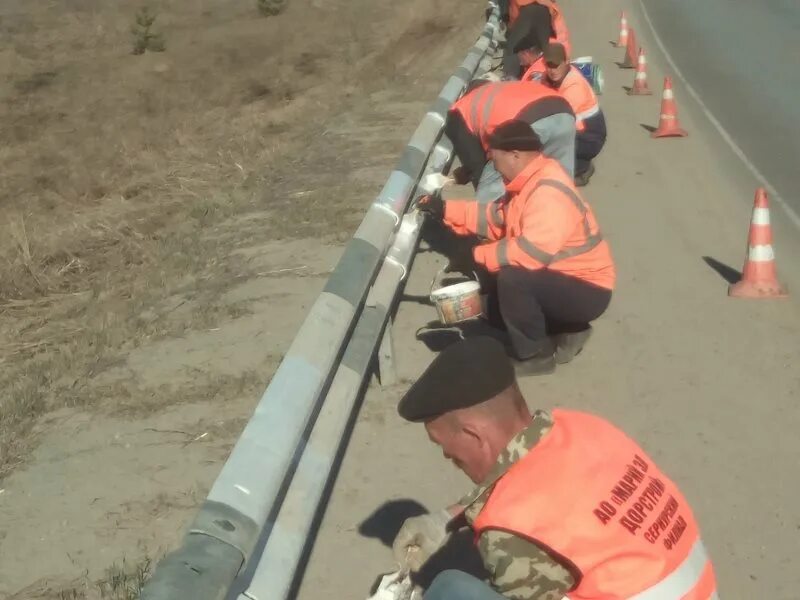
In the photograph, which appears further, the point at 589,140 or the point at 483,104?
the point at 589,140

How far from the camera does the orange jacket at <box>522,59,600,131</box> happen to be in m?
9.45

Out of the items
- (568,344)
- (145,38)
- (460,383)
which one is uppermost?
(460,383)

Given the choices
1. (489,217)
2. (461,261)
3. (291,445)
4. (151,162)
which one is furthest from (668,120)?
(291,445)

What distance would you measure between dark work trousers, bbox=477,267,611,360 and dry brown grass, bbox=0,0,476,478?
1844 mm

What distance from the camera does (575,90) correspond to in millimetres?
9555

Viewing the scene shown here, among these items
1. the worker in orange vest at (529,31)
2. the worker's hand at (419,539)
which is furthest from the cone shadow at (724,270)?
Answer: the worker's hand at (419,539)

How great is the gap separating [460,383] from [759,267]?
16.6 feet

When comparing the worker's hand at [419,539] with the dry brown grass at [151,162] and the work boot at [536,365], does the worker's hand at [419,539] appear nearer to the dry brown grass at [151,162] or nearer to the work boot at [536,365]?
the dry brown grass at [151,162]

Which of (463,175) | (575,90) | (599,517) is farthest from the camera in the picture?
(575,90)

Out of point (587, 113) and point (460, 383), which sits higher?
point (460, 383)

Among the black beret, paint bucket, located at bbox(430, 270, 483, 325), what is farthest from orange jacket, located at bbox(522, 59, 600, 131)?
the black beret

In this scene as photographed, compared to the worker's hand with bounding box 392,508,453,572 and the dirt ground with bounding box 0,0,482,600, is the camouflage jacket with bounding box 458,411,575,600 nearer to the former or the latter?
the worker's hand with bounding box 392,508,453,572

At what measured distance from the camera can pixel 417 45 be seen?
23.9 metres

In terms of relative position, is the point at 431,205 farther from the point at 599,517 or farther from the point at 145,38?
the point at 145,38
